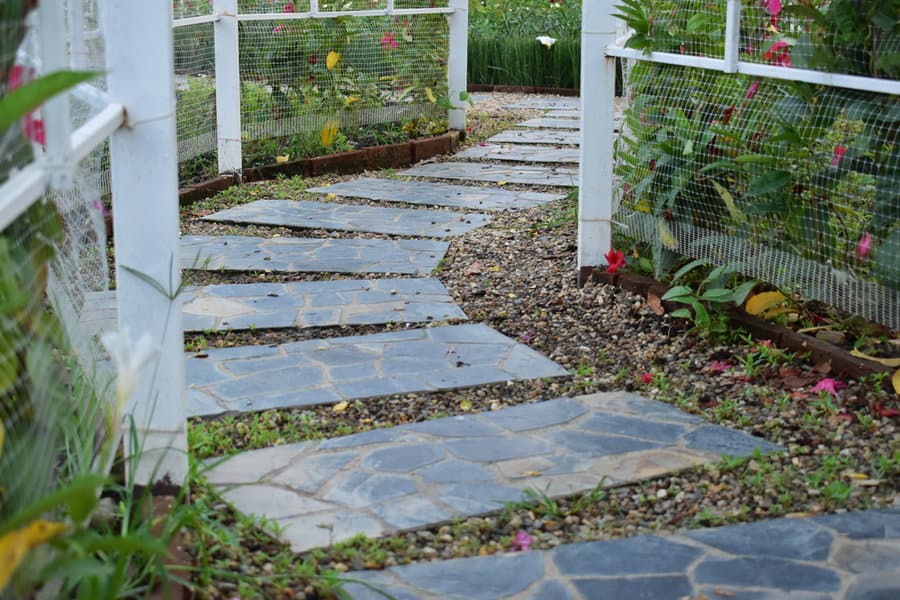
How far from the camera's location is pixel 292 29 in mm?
8297

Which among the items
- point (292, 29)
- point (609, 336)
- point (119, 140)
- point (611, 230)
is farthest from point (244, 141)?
point (119, 140)

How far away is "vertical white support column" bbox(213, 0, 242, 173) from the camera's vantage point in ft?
25.2

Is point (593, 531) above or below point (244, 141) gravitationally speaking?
below

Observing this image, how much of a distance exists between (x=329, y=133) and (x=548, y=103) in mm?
4283

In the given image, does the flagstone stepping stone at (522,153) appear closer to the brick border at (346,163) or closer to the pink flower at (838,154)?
the brick border at (346,163)

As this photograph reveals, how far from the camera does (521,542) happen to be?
9.75ft

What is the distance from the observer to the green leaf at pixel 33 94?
5.18 feet

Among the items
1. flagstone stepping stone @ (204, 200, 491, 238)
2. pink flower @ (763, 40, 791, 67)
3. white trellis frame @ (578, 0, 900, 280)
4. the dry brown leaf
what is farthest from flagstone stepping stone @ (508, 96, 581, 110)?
pink flower @ (763, 40, 791, 67)

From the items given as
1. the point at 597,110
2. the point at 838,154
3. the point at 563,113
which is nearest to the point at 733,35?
the point at 838,154

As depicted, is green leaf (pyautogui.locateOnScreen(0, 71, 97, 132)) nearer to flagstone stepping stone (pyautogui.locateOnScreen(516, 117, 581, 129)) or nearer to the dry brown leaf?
the dry brown leaf

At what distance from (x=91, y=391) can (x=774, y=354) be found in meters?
2.61

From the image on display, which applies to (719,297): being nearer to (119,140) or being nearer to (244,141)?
(119,140)

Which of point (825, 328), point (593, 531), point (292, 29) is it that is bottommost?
point (593, 531)

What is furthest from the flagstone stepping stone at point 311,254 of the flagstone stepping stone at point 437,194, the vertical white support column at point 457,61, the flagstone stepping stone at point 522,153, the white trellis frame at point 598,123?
the vertical white support column at point 457,61
